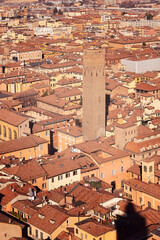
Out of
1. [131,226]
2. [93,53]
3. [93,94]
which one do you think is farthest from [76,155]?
[131,226]

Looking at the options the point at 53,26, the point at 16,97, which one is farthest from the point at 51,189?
the point at 53,26

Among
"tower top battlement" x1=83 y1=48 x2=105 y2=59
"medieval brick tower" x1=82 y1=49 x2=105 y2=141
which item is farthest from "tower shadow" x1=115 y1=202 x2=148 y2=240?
"tower top battlement" x1=83 y1=48 x2=105 y2=59

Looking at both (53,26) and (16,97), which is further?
(53,26)

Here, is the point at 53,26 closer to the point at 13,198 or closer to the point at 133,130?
the point at 133,130

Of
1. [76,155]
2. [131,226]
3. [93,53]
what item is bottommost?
[131,226]

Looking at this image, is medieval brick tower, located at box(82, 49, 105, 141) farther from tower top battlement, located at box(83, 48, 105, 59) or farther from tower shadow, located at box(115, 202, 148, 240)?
tower shadow, located at box(115, 202, 148, 240)

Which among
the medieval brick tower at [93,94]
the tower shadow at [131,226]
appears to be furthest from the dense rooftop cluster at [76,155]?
the medieval brick tower at [93,94]

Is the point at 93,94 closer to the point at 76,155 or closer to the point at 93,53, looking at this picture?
the point at 93,53
